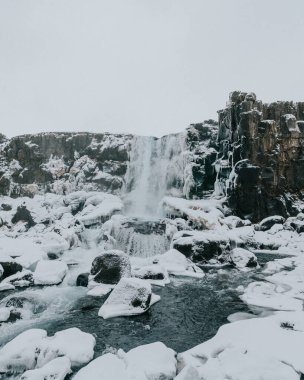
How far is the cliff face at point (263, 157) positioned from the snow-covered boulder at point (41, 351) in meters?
26.8

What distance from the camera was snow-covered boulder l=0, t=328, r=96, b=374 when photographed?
7.54 meters

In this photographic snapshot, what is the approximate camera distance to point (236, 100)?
115ft

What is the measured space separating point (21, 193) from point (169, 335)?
37013 millimetres

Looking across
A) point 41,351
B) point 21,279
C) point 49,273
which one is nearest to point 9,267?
point 21,279

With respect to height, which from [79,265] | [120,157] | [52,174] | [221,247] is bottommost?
[79,265]

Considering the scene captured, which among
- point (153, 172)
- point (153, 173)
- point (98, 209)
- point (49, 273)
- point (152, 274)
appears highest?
point (153, 172)

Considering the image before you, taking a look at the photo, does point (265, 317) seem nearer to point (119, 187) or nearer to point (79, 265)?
point (79, 265)

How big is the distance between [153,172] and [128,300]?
2912 cm

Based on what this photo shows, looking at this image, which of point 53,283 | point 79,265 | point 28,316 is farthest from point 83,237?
point 28,316

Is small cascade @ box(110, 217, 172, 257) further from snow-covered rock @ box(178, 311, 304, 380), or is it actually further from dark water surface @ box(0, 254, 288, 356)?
snow-covered rock @ box(178, 311, 304, 380)

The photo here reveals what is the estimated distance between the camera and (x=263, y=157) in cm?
3347

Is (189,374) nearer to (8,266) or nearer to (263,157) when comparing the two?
(8,266)

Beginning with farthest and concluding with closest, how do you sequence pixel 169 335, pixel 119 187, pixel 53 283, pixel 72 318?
pixel 119 187 < pixel 53 283 < pixel 72 318 < pixel 169 335

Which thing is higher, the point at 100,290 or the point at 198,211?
the point at 198,211
